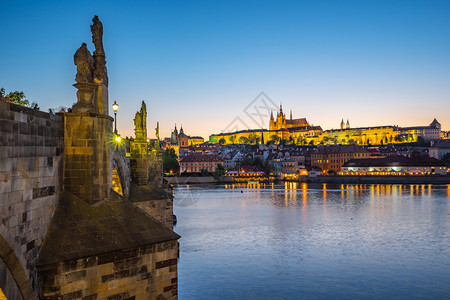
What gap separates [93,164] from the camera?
8.75m

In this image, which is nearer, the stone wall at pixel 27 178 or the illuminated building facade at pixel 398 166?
the stone wall at pixel 27 178

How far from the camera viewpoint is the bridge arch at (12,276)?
5.83 m

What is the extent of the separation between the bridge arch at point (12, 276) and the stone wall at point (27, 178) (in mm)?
95

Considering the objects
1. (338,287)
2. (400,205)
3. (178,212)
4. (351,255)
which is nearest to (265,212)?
(178,212)

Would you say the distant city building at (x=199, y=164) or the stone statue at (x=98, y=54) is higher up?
the stone statue at (x=98, y=54)

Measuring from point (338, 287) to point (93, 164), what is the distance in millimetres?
13304

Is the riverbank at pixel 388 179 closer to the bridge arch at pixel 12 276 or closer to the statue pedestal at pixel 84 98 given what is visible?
the statue pedestal at pixel 84 98

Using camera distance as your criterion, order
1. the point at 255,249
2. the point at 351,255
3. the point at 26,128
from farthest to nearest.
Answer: the point at 255,249
the point at 351,255
the point at 26,128

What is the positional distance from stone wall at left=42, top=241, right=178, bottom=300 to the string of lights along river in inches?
337

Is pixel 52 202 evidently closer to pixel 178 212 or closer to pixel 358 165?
pixel 178 212

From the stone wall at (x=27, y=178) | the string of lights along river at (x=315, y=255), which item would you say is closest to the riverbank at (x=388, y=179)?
the string of lights along river at (x=315, y=255)

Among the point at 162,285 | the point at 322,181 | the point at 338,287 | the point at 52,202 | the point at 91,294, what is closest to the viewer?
the point at 91,294

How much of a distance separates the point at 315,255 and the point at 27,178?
20.2 meters

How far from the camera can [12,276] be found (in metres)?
6.14
